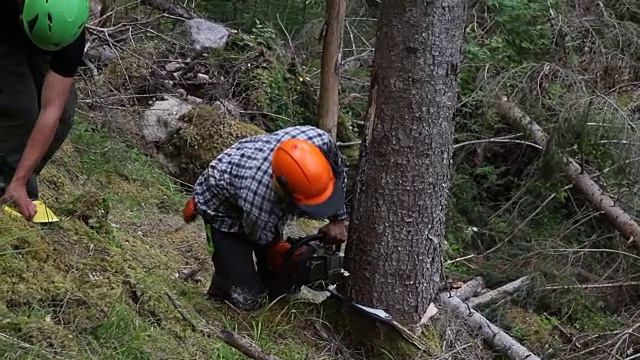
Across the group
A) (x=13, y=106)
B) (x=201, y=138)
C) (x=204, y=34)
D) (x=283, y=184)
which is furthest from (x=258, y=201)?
(x=204, y=34)

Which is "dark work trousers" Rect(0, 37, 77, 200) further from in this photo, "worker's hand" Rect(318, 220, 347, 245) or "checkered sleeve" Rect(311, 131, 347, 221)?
"worker's hand" Rect(318, 220, 347, 245)

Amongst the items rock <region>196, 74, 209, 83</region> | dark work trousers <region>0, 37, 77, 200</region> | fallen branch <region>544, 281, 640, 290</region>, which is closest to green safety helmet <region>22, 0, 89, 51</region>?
dark work trousers <region>0, 37, 77, 200</region>

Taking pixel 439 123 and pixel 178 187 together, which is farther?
pixel 178 187

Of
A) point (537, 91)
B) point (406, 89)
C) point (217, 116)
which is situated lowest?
point (217, 116)

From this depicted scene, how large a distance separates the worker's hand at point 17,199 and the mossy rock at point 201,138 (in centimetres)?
366

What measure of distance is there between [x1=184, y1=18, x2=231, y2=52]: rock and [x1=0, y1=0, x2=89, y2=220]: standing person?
166 inches

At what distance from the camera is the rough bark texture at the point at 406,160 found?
12.1 feet

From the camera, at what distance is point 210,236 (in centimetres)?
424

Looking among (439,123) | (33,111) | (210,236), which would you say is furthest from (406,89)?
(33,111)

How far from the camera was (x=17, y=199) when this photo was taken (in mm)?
3391

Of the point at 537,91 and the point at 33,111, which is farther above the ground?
the point at 33,111

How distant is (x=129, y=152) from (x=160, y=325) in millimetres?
3560

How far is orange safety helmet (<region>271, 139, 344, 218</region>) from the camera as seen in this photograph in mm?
3646

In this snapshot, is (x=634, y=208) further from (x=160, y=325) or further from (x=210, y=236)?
(x=160, y=325)
